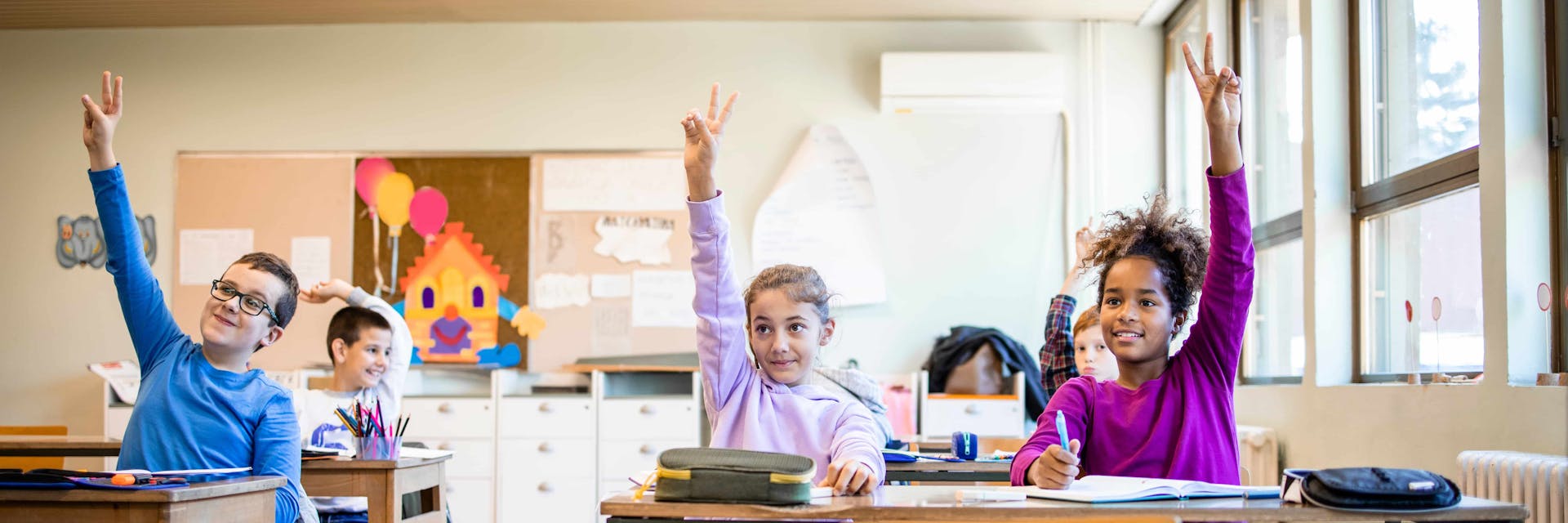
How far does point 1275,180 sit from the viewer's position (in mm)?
4797

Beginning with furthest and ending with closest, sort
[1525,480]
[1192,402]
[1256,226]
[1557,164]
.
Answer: [1256,226] < [1557,164] < [1525,480] < [1192,402]

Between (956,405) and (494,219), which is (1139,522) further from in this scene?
(494,219)

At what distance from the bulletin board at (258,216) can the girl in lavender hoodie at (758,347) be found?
4249 mm

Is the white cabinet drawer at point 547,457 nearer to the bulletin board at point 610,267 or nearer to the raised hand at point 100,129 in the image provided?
the bulletin board at point 610,267

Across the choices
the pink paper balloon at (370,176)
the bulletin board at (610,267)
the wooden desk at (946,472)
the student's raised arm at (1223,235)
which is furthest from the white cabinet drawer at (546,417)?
the student's raised arm at (1223,235)

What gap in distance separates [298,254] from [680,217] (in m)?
1.77

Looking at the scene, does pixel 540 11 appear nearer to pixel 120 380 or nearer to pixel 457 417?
pixel 457 417

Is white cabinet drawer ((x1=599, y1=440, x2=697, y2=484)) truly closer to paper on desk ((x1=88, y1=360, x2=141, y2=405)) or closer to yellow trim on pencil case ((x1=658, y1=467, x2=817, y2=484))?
paper on desk ((x1=88, y1=360, x2=141, y2=405))

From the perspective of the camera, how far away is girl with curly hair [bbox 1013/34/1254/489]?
1.97m

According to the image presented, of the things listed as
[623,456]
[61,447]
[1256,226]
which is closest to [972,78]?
[1256,226]

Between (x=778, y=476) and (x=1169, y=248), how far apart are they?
38.8 inches

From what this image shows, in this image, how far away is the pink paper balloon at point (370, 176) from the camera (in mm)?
6031

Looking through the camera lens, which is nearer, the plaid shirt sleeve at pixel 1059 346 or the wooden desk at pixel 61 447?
the wooden desk at pixel 61 447

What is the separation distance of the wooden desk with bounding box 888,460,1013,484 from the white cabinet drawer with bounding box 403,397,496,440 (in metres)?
3.07
